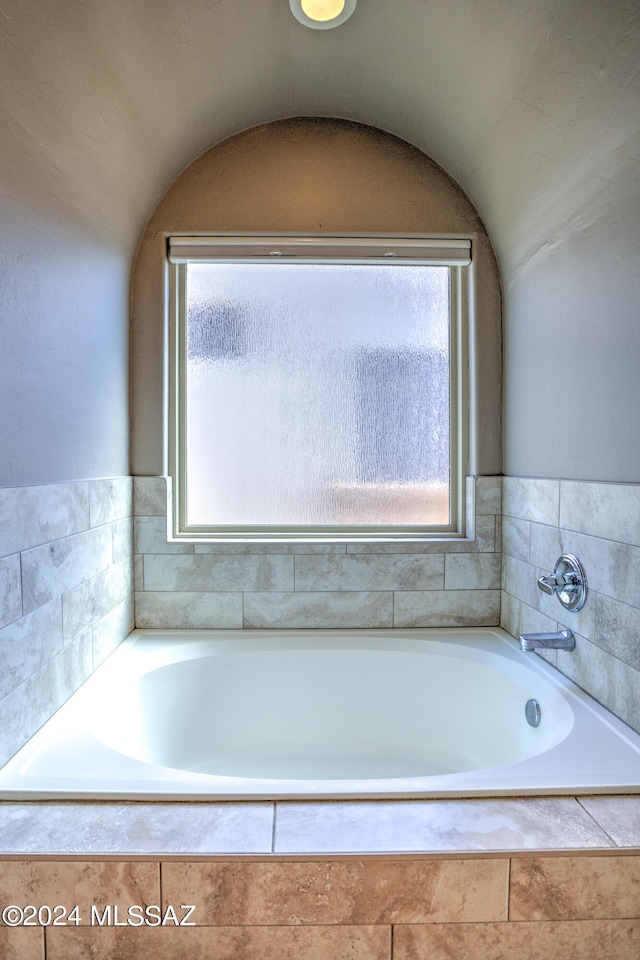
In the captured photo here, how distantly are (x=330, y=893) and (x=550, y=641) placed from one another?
1.00 metres

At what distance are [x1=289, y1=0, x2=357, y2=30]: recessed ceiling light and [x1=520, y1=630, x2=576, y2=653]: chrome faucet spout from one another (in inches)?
76.7

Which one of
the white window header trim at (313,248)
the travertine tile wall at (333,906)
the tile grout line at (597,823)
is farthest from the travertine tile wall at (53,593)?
the tile grout line at (597,823)

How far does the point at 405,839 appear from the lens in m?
1.03

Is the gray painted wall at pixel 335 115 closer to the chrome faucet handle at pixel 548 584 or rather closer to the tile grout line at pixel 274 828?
the chrome faucet handle at pixel 548 584

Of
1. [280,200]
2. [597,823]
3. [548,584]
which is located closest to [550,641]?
[548,584]

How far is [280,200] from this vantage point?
2.26 meters

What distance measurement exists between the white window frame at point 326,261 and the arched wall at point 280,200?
53 millimetres

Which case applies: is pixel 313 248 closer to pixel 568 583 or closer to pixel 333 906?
pixel 568 583

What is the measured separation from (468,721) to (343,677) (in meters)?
0.47

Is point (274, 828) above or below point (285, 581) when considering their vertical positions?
below

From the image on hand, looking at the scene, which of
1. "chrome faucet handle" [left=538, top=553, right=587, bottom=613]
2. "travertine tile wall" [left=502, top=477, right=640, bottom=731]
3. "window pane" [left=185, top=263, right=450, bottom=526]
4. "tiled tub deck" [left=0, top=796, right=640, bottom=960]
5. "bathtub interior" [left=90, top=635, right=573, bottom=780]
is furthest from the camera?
"window pane" [left=185, top=263, right=450, bottom=526]

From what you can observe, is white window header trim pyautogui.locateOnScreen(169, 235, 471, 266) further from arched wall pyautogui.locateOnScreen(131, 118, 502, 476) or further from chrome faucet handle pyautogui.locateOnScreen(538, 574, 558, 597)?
chrome faucet handle pyautogui.locateOnScreen(538, 574, 558, 597)

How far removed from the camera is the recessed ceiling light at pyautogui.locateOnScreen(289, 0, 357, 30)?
1.67 meters

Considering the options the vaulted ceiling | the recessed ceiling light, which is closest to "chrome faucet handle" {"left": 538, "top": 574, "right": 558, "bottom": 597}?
the vaulted ceiling
